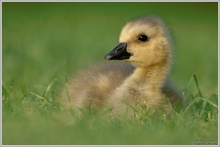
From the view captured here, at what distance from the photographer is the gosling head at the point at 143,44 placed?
4141mm

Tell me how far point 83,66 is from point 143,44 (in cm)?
60

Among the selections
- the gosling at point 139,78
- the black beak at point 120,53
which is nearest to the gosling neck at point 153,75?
the gosling at point 139,78

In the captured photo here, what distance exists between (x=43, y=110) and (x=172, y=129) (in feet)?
2.40

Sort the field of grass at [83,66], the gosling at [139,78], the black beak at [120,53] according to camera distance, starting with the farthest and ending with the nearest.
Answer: the black beak at [120,53] → the gosling at [139,78] → the field of grass at [83,66]

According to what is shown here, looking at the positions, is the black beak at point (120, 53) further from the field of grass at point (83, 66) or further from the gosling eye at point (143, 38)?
the field of grass at point (83, 66)

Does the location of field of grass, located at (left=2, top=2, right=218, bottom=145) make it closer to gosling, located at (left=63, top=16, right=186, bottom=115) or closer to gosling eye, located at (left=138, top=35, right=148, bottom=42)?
gosling, located at (left=63, top=16, right=186, bottom=115)

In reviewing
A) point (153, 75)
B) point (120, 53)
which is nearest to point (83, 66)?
point (120, 53)

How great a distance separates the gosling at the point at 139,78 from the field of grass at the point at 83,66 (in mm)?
155

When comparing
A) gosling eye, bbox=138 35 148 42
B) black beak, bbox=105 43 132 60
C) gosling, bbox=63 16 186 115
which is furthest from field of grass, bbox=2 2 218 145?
black beak, bbox=105 43 132 60

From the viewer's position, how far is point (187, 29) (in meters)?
10.8

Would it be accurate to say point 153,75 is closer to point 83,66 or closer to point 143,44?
point 143,44

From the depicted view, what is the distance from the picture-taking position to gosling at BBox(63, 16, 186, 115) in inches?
158

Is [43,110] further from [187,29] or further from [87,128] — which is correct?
[187,29]

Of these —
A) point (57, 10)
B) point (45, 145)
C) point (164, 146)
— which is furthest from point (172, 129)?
point (57, 10)
